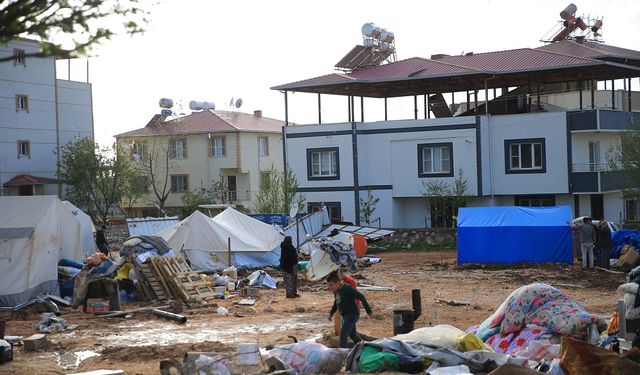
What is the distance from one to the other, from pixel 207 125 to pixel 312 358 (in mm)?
49293

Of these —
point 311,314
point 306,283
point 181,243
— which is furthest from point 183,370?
point 181,243

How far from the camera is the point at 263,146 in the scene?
61781mm

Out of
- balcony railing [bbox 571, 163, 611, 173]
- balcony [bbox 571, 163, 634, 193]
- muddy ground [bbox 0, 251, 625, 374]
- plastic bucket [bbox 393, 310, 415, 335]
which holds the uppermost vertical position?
balcony railing [bbox 571, 163, 611, 173]

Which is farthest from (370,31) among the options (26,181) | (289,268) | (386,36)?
(289,268)

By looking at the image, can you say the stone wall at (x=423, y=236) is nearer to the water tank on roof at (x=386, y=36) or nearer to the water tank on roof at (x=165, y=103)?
the water tank on roof at (x=386, y=36)

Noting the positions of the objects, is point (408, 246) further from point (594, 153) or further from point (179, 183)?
point (179, 183)

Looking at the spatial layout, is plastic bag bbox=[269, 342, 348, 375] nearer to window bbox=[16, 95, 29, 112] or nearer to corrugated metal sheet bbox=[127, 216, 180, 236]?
corrugated metal sheet bbox=[127, 216, 180, 236]

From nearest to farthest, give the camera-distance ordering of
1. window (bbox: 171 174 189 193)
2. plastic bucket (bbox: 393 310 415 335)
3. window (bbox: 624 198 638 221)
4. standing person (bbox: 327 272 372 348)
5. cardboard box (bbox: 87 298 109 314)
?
1. standing person (bbox: 327 272 372 348)
2. plastic bucket (bbox: 393 310 415 335)
3. cardboard box (bbox: 87 298 109 314)
4. window (bbox: 624 198 638 221)
5. window (bbox: 171 174 189 193)

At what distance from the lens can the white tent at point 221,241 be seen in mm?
28453

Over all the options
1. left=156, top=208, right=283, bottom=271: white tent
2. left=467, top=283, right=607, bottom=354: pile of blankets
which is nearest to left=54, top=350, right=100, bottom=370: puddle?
left=467, top=283, right=607, bottom=354: pile of blankets

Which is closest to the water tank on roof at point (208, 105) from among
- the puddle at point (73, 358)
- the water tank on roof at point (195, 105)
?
the water tank on roof at point (195, 105)

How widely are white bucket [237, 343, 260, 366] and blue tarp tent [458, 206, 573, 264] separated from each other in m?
18.7

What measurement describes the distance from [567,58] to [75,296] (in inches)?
1067

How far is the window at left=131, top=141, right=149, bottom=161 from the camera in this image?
61.7m
